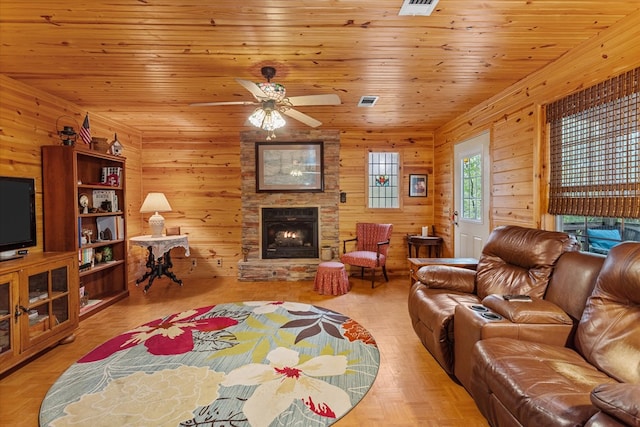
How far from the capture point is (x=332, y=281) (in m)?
4.45

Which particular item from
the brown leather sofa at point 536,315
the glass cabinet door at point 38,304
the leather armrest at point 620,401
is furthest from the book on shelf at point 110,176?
the leather armrest at point 620,401

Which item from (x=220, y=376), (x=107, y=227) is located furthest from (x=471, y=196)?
(x=107, y=227)

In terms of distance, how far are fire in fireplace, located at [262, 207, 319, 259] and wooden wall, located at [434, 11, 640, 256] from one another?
268 cm

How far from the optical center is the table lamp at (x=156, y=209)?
4.67 m

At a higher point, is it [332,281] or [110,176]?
[110,176]

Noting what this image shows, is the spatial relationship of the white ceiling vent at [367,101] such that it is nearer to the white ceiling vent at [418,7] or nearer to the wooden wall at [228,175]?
the wooden wall at [228,175]

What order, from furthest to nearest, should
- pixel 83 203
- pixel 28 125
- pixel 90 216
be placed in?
1. pixel 90 216
2. pixel 83 203
3. pixel 28 125

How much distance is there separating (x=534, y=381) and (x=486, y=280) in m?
1.42

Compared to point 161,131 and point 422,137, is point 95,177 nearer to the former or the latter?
point 161,131

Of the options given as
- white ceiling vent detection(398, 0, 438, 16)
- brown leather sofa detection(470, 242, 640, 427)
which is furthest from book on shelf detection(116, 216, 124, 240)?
brown leather sofa detection(470, 242, 640, 427)

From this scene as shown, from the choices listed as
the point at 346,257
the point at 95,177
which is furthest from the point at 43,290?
the point at 346,257

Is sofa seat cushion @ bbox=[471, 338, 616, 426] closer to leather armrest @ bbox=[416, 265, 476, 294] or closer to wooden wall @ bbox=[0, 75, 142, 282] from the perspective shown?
leather armrest @ bbox=[416, 265, 476, 294]

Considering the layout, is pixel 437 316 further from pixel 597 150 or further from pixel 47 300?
pixel 47 300

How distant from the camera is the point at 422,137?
5.54 metres
